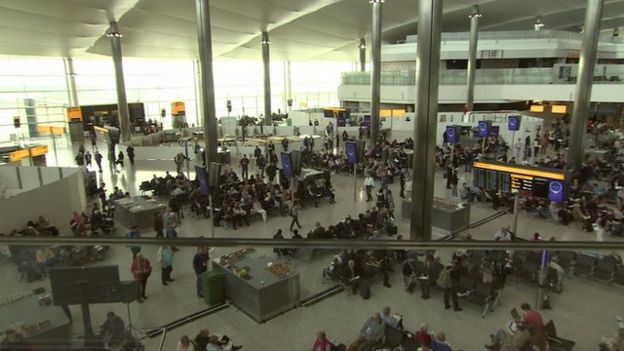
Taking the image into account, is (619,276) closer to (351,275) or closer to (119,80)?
(351,275)

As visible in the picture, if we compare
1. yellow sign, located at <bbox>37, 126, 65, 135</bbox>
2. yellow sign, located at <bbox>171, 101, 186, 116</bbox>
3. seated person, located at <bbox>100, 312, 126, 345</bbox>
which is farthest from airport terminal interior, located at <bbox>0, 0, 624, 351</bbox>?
yellow sign, located at <bbox>171, 101, 186, 116</bbox>

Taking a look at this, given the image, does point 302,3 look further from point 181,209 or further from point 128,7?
point 181,209

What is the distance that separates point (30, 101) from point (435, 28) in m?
32.3

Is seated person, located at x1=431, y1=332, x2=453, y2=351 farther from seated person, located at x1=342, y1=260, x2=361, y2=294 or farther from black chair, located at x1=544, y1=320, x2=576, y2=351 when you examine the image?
seated person, located at x1=342, y1=260, x2=361, y2=294

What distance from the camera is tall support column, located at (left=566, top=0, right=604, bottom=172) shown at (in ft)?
64.0

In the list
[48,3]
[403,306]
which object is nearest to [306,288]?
[403,306]

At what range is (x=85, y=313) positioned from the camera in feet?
6.36

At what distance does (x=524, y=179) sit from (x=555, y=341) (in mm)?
11821

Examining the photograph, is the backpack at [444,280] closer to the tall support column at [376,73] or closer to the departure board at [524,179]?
the departure board at [524,179]

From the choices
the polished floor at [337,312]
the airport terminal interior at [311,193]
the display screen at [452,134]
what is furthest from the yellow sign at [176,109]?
the polished floor at [337,312]

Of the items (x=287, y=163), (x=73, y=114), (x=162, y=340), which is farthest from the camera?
(x=73, y=114)

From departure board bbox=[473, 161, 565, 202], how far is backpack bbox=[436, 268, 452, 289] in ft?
33.7

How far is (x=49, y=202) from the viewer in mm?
12703

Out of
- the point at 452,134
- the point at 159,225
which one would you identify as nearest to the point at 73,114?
the point at 159,225
